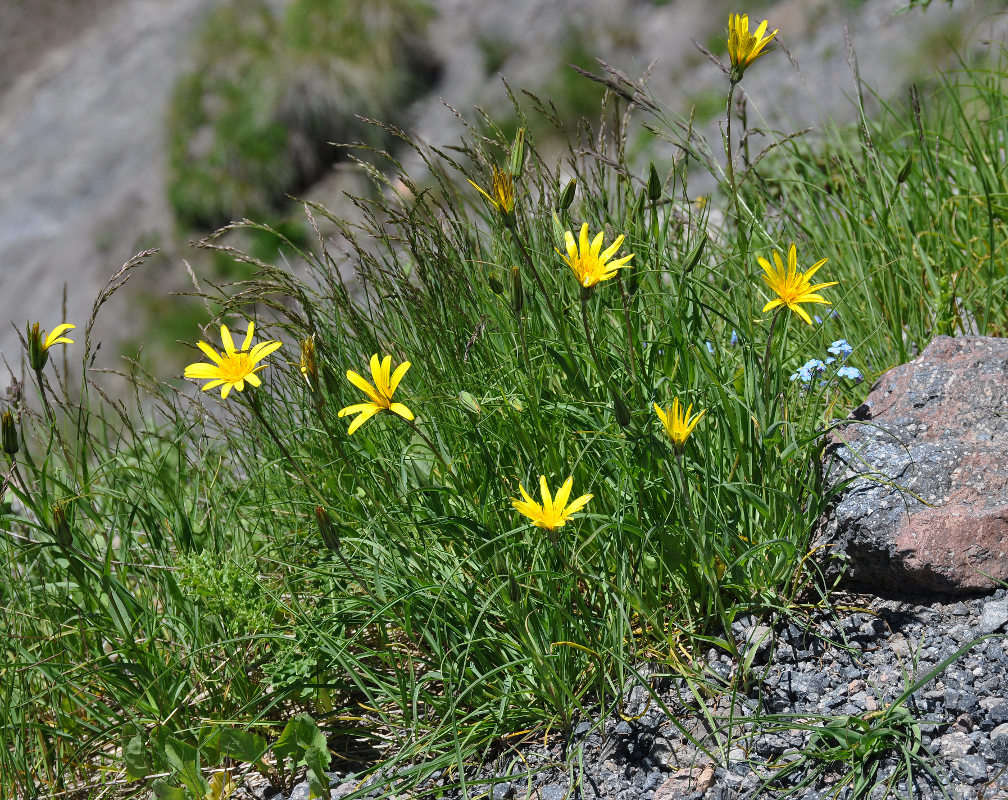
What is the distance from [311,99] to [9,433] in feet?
23.8

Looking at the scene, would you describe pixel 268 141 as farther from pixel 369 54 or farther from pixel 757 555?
pixel 757 555

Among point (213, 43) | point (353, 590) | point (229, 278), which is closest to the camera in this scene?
point (353, 590)

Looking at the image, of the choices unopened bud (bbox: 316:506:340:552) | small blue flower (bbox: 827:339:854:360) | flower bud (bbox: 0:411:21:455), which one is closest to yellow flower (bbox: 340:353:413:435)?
unopened bud (bbox: 316:506:340:552)

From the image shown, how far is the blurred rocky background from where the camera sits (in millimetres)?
7414

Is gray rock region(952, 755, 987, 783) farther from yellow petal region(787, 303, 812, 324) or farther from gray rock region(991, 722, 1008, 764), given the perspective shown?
yellow petal region(787, 303, 812, 324)

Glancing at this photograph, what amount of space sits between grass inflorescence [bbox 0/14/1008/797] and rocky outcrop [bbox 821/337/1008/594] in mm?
91

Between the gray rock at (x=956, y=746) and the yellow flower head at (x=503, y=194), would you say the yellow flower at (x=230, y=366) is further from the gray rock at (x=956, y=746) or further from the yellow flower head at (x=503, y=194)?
the gray rock at (x=956, y=746)

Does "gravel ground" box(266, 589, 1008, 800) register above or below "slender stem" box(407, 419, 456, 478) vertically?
below

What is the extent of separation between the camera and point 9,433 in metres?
1.63

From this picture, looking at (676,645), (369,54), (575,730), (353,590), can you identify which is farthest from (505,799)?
(369,54)

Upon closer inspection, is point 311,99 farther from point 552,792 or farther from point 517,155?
point 552,792

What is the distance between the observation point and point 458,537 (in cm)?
189

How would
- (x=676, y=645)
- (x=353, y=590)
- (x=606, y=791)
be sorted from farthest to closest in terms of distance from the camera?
1. (x=353, y=590)
2. (x=676, y=645)
3. (x=606, y=791)

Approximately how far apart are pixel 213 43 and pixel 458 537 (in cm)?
885
